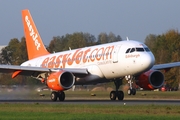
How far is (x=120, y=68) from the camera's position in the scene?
44781mm

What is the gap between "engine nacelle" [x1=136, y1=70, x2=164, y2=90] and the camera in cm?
4759

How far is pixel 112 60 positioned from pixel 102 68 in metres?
1.25

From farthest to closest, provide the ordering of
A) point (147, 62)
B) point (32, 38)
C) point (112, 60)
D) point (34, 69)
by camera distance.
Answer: point (32, 38) → point (34, 69) → point (112, 60) → point (147, 62)

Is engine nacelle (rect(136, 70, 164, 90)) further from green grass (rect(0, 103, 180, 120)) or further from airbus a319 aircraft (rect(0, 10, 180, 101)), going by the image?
green grass (rect(0, 103, 180, 120))

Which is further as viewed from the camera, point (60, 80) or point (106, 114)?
point (60, 80)

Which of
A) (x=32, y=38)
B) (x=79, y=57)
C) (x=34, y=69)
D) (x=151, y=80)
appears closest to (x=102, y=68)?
(x=79, y=57)

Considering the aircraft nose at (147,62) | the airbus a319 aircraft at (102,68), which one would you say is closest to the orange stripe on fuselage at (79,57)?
the airbus a319 aircraft at (102,68)

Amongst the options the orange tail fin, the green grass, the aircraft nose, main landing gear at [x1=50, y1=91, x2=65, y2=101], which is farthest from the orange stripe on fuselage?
the green grass

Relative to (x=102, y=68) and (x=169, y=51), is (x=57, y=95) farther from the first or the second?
(x=169, y=51)

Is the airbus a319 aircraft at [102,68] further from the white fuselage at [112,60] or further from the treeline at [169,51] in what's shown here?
the treeline at [169,51]

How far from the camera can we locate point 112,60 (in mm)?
45375

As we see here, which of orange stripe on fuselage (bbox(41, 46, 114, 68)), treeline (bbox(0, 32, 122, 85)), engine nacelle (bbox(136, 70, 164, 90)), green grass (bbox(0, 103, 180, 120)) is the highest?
treeline (bbox(0, 32, 122, 85))

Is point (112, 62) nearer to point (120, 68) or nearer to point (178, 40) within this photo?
point (120, 68)

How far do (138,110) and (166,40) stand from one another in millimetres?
81987
